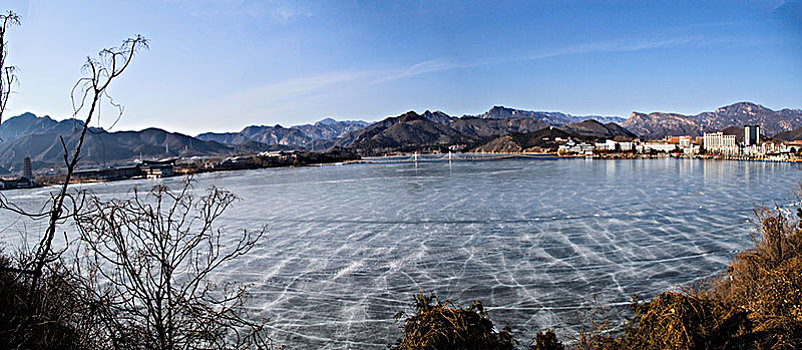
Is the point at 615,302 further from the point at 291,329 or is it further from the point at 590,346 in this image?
the point at 291,329

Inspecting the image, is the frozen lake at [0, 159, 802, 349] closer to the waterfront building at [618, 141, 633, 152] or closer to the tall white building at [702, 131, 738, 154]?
the tall white building at [702, 131, 738, 154]

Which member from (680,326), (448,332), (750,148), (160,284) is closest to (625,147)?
(750,148)

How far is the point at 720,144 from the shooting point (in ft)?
205

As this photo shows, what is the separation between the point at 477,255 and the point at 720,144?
69.0 metres

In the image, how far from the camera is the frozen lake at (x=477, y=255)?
5.96m

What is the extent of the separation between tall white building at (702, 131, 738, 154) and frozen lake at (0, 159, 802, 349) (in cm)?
4838

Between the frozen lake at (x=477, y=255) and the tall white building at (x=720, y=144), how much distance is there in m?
48.4

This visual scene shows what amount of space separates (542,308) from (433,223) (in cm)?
682

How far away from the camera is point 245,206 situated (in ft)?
58.5

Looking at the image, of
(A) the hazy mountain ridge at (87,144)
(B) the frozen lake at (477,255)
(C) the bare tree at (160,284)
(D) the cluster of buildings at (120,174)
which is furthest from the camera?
(D) the cluster of buildings at (120,174)

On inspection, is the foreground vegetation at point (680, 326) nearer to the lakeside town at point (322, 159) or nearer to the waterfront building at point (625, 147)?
the lakeside town at point (322, 159)

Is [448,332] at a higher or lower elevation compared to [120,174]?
lower

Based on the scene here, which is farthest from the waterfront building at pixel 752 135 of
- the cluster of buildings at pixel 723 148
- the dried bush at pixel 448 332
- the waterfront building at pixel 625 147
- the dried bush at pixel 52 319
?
the dried bush at pixel 52 319

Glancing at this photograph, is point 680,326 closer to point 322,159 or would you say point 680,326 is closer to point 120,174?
point 120,174
